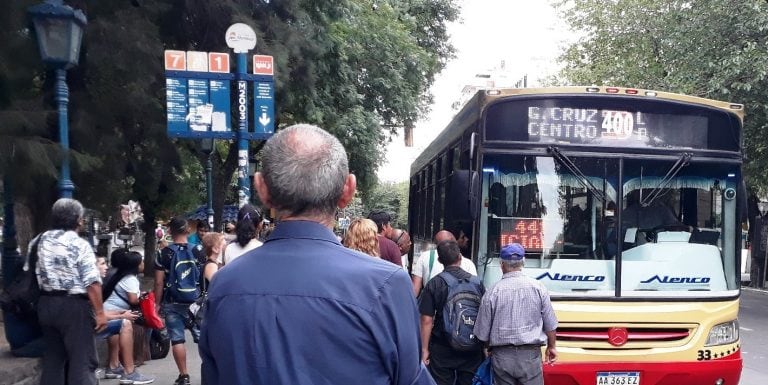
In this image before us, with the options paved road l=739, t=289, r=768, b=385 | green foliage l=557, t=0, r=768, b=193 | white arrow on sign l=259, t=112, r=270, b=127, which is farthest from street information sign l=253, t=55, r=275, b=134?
green foliage l=557, t=0, r=768, b=193

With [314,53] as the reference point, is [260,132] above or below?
below

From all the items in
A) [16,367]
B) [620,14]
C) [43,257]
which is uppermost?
[620,14]

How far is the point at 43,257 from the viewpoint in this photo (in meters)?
5.45

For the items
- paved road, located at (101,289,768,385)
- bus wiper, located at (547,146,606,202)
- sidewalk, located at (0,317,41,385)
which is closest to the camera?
sidewalk, located at (0,317,41,385)

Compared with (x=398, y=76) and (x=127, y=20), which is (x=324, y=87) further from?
(x=127, y=20)

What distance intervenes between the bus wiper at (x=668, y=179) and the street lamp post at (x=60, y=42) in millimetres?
5145

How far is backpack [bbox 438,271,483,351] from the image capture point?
17.8 feet

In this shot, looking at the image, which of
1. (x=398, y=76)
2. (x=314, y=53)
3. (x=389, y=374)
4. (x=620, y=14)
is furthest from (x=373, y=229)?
(x=620, y=14)

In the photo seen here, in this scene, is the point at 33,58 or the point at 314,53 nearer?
the point at 33,58

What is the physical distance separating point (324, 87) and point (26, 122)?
35.1 ft

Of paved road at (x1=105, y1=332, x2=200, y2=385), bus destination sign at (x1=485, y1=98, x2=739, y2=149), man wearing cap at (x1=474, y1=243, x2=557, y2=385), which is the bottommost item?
paved road at (x1=105, y1=332, x2=200, y2=385)

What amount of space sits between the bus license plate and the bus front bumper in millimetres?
33

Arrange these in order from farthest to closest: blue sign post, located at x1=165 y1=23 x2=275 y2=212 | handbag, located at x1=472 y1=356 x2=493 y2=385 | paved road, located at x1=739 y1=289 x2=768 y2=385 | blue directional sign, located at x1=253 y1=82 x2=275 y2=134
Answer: blue directional sign, located at x1=253 y1=82 x2=275 y2=134 → paved road, located at x1=739 y1=289 x2=768 y2=385 → blue sign post, located at x1=165 y1=23 x2=275 y2=212 → handbag, located at x1=472 y1=356 x2=493 y2=385

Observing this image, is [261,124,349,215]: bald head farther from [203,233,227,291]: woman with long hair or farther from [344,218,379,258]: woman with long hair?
[203,233,227,291]: woman with long hair
